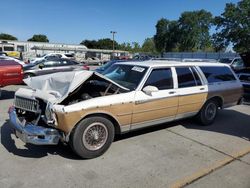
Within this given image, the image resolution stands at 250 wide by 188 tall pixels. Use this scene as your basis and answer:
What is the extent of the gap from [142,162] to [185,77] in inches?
92.6

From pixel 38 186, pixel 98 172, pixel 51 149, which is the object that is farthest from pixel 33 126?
pixel 98 172

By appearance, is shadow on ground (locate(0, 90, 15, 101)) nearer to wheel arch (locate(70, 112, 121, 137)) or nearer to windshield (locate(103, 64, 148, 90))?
windshield (locate(103, 64, 148, 90))

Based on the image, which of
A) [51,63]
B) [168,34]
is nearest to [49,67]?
[51,63]

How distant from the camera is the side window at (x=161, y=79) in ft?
15.8

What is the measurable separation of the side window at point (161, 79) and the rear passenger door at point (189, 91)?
24 centimetres

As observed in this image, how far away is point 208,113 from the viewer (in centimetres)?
608

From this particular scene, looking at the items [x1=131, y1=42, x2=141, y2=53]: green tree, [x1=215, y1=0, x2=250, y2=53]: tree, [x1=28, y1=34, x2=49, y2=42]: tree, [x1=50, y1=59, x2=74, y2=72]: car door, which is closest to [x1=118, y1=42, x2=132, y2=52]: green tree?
[x1=131, y1=42, x2=141, y2=53]: green tree

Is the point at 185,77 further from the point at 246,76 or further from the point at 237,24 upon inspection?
the point at 237,24

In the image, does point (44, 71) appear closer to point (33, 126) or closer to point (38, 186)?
point (33, 126)

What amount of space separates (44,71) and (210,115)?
27.5 feet

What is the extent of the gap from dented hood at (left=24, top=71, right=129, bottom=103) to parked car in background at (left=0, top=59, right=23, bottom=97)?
3.55 metres

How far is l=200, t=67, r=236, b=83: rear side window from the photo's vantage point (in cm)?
596

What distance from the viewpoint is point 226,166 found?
12.9 ft

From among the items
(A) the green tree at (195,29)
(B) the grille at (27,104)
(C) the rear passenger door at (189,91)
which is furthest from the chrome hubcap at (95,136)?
(A) the green tree at (195,29)
